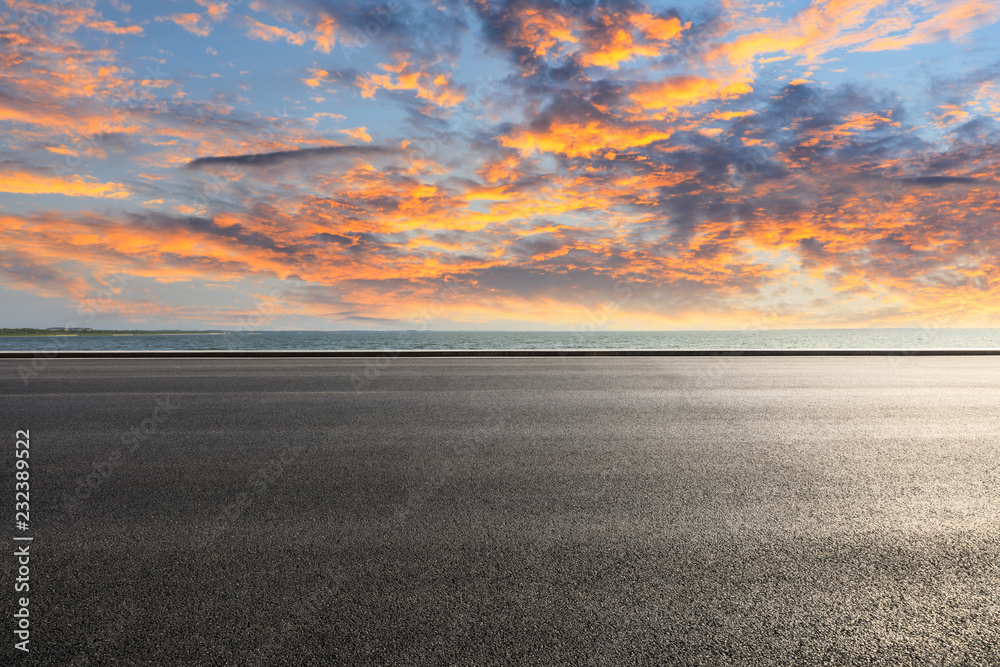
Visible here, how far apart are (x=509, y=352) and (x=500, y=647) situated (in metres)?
20.4

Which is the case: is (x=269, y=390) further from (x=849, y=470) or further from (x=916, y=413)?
(x=916, y=413)

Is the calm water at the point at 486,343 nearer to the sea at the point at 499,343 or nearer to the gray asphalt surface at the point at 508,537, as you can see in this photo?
the sea at the point at 499,343

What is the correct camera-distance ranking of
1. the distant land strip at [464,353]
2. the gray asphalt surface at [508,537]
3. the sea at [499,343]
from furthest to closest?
the sea at [499,343], the distant land strip at [464,353], the gray asphalt surface at [508,537]

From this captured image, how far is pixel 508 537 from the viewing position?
13.6 feet

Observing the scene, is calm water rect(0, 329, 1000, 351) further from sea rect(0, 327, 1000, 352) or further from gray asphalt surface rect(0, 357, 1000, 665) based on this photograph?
gray asphalt surface rect(0, 357, 1000, 665)

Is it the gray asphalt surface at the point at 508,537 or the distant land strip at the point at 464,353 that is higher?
the distant land strip at the point at 464,353

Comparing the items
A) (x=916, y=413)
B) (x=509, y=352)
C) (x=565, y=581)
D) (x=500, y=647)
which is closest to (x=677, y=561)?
(x=565, y=581)

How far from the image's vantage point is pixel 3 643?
2.88 m

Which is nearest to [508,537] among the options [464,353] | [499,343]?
[464,353]

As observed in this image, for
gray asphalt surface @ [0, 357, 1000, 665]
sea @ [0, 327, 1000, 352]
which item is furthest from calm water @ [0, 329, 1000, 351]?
gray asphalt surface @ [0, 357, 1000, 665]

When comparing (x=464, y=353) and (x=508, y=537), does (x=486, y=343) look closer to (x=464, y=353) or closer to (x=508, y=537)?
(x=464, y=353)

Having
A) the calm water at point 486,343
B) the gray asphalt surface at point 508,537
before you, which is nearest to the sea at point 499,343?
the calm water at point 486,343

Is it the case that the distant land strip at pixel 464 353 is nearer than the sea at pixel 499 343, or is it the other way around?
the distant land strip at pixel 464 353

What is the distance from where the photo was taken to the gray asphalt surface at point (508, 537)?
9.50 ft
